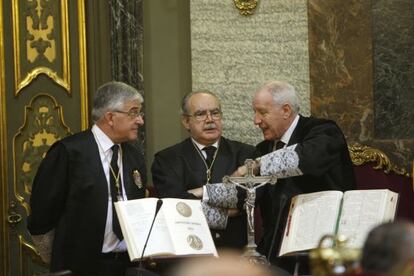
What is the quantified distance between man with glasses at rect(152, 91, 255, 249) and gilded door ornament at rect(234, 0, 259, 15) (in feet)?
4.50

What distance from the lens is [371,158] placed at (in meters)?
7.00

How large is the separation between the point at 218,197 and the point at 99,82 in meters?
2.08

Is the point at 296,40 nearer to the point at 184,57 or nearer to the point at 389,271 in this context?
the point at 184,57

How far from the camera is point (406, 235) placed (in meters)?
2.75

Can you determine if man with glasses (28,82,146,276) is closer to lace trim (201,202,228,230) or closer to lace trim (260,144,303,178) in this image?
lace trim (201,202,228,230)

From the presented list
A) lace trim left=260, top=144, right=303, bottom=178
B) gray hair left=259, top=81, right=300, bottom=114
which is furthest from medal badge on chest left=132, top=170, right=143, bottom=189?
gray hair left=259, top=81, right=300, bottom=114

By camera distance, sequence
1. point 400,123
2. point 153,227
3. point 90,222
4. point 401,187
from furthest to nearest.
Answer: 1. point 400,123
2. point 401,187
3. point 90,222
4. point 153,227

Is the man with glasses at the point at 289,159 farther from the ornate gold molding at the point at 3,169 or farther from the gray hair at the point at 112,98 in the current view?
the ornate gold molding at the point at 3,169

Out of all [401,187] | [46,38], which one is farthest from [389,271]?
[46,38]

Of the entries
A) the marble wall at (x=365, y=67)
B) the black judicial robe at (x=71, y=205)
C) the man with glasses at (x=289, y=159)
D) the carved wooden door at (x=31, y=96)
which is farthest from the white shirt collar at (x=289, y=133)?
the carved wooden door at (x=31, y=96)

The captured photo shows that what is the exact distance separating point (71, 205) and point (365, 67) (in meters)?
2.72

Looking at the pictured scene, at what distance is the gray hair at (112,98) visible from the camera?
242 inches

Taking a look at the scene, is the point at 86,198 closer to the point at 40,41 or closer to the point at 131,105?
the point at 131,105

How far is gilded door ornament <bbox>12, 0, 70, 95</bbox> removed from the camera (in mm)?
7797
